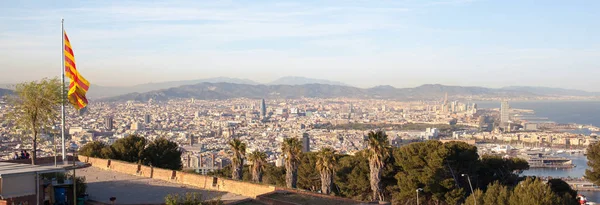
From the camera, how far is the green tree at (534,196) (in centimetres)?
1648

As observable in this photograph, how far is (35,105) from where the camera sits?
15.8 meters

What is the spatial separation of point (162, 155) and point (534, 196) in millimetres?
13347

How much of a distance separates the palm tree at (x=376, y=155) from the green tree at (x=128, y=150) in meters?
8.10

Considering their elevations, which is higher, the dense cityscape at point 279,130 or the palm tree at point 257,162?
the palm tree at point 257,162

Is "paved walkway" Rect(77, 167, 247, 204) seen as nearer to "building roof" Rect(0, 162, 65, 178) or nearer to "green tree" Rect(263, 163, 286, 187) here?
"building roof" Rect(0, 162, 65, 178)

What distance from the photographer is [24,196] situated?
33.3 feet

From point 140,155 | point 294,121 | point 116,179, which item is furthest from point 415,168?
point 294,121

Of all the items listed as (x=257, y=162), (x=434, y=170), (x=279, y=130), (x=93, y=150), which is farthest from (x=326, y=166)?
(x=279, y=130)

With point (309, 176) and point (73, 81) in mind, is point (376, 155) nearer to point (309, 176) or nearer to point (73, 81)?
point (309, 176)

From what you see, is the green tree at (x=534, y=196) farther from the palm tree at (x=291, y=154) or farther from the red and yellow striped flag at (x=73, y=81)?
the red and yellow striped flag at (x=73, y=81)

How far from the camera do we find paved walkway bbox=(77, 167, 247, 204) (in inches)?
484

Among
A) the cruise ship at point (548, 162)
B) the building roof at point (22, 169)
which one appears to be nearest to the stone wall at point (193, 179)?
the building roof at point (22, 169)

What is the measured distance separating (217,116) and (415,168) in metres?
130

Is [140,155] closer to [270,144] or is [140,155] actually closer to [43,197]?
[43,197]
